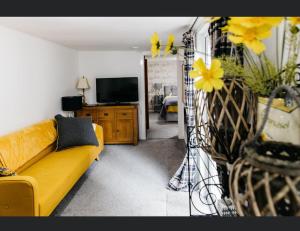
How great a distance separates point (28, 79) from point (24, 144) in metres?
1.16

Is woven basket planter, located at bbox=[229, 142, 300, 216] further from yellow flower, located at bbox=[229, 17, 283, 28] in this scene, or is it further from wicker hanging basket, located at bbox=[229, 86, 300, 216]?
yellow flower, located at bbox=[229, 17, 283, 28]

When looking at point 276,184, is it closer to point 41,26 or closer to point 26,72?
point 41,26

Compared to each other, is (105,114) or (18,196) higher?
(105,114)

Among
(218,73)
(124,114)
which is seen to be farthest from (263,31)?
(124,114)

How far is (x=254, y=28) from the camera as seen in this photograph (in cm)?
62

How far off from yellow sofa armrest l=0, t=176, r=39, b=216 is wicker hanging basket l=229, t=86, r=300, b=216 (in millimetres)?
2024

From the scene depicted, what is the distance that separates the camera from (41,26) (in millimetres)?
3307

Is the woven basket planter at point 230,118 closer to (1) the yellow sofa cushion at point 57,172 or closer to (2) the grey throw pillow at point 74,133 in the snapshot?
(1) the yellow sofa cushion at point 57,172

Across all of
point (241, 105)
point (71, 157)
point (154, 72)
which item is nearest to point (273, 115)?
point (241, 105)

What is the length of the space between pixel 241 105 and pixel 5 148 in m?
2.81

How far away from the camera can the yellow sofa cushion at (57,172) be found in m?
2.48

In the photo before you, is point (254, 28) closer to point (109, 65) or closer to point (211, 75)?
point (211, 75)

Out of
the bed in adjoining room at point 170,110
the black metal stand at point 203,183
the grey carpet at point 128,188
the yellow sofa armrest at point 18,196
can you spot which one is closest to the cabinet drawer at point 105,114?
the grey carpet at point 128,188

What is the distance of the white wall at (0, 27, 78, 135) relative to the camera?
11.0ft
